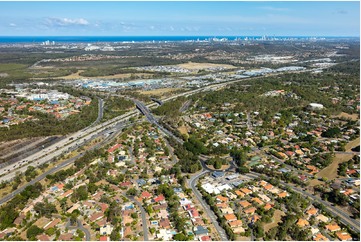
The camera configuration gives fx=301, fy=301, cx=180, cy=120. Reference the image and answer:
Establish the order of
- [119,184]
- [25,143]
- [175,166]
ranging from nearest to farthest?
[119,184], [175,166], [25,143]

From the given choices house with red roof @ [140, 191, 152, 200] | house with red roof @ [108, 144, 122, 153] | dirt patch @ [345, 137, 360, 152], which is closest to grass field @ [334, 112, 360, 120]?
dirt patch @ [345, 137, 360, 152]

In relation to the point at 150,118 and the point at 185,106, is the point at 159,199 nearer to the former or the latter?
the point at 150,118

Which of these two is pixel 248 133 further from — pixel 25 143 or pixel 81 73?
pixel 81 73

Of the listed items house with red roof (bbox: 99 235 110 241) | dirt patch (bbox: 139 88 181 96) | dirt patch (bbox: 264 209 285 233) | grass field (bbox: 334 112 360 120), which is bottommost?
dirt patch (bbox: 264 209 285 233)

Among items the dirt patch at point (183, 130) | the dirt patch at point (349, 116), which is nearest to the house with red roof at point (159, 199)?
the dirt patch at point (183, 130)

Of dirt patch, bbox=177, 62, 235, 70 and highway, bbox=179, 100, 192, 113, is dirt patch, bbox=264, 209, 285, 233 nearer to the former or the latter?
highway, bbox=179, 100, 192, 113

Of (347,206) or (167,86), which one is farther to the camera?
(167,86)

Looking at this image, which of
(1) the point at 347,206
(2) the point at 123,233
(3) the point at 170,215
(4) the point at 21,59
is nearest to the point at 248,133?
(1) the point at 347,206

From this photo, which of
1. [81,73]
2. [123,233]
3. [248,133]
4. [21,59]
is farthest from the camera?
[21,59]

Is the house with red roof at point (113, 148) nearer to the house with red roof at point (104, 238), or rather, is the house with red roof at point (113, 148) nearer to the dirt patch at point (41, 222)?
the dirt patch at point (41, 222)
